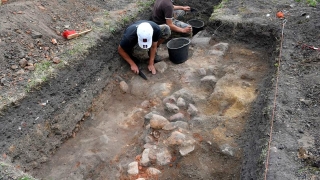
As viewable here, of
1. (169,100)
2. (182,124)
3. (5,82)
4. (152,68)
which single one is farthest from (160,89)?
(5,82)

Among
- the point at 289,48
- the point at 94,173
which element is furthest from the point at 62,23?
the point at 289,48

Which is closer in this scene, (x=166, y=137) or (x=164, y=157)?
(x=164, y=157)

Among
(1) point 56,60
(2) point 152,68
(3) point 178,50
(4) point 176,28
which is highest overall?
(1) point 56,60

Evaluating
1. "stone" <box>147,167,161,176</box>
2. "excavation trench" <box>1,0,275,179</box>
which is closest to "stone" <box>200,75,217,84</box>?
"excavation trench" <box>1,0,275,179</box>

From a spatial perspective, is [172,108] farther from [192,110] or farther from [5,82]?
[5,82]

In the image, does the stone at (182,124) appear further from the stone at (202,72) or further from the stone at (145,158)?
the stone at (202,72)

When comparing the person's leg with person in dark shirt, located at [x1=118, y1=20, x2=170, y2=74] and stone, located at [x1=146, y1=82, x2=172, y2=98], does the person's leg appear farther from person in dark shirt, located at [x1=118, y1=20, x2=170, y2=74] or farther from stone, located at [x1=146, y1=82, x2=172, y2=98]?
stone, located at [x1=146, y1=82, x2=172, y2=98]

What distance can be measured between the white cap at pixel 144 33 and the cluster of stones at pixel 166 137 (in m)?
0.95

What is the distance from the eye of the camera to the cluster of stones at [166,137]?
134 inches

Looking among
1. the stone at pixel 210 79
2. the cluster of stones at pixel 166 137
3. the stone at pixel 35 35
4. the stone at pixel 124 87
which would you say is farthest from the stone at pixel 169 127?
the stone at pixel 35 35

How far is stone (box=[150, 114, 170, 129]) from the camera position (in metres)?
3.76

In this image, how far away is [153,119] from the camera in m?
3.80

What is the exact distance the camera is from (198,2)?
23.8 ft

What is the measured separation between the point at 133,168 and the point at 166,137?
1.83ft
